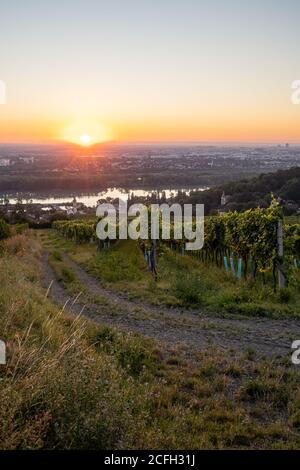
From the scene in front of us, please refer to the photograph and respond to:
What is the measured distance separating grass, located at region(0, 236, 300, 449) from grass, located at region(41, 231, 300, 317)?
3578 mm

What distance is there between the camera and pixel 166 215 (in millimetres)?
21594

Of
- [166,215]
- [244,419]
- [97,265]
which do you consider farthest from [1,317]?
[166,215]

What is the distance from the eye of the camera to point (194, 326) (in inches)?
334

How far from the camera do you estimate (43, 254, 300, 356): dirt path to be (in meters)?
7.21

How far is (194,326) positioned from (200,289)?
2.87 metres

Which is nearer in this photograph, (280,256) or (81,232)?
(280,256)

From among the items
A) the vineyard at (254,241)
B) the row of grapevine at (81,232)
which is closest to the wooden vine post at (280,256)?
the vineyard at (254,241)

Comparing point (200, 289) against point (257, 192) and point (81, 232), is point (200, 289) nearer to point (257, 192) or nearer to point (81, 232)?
point (81, 232)

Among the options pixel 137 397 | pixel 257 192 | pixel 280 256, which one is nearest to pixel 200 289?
pixel 280 256

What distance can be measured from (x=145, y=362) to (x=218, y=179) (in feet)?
333

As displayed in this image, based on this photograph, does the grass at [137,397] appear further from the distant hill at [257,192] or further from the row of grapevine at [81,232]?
the distant hill at [257,192]

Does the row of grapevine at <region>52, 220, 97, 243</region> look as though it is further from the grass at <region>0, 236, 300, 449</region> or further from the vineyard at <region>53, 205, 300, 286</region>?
the grass at <region>0, 236, 300, 449</region>

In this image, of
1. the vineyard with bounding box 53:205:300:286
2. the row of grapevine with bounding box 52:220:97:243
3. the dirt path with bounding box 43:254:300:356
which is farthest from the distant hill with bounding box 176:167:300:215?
the dirt path with bounding box 43:254:300:356
